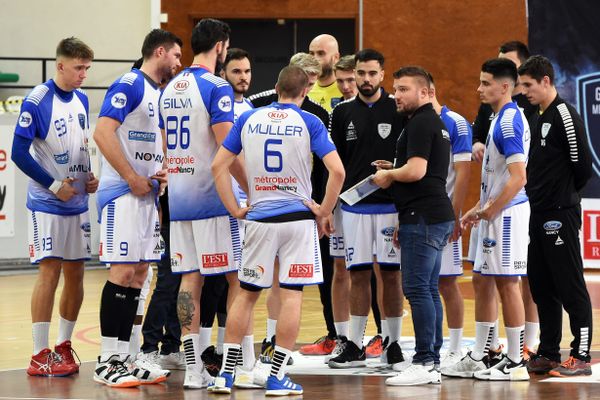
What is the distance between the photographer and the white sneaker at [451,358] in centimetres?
803

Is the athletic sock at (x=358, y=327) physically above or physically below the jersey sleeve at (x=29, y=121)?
below

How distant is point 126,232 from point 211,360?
1.09 m

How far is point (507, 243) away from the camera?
773cm

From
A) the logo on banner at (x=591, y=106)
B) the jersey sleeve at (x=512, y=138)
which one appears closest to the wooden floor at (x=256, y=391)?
the jersey sleeve at (x=512, y=138)

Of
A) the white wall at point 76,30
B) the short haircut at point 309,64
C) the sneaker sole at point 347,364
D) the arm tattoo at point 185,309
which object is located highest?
the white wall at point 76,30

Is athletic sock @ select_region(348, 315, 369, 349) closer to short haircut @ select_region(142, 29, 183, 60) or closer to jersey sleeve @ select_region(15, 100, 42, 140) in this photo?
short haircut @ select_region(142, 29, 183, 60)

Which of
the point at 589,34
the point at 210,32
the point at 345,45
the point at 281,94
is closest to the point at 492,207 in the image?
the point at 281,94

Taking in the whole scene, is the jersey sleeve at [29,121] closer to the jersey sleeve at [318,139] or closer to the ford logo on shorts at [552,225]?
the jersey sleeve at [318,139]

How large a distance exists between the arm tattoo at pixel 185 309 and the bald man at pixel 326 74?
273 cm

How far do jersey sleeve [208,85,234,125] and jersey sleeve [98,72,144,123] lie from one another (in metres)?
0.57

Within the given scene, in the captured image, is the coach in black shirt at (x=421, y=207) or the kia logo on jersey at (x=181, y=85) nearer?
the kia logo on jersey at (x=181, y=85)

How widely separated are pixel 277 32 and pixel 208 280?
935 centimetres

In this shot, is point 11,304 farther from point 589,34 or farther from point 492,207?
point 589,34

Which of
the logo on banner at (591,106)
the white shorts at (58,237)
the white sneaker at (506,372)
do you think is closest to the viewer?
the white sneaker at (506,372)
